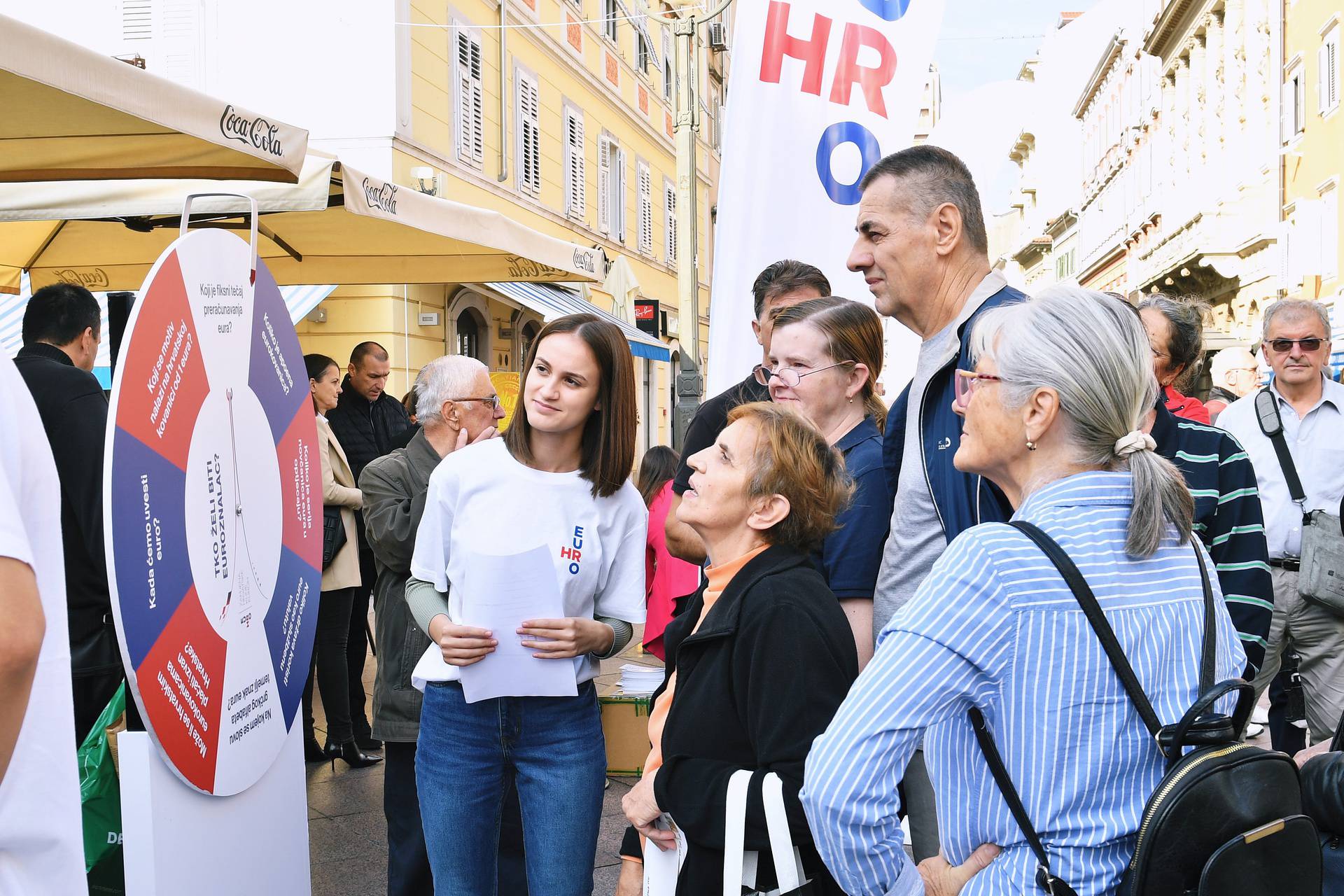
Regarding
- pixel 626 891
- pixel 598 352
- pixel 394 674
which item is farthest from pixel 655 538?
pixel 626 891

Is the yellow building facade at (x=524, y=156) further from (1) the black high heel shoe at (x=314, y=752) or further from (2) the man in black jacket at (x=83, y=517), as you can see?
(2) the man in black jacket at (x=83, y=517)

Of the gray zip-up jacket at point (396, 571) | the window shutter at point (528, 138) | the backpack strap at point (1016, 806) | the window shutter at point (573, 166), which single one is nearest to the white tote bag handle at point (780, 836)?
the backpack strap at point (1016, 806)

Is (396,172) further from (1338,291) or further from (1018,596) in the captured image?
(1338,291)

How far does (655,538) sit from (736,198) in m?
1.36

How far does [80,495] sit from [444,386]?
1.32 metres

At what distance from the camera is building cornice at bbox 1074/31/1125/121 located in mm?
50750

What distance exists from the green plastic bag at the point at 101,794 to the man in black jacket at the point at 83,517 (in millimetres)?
299

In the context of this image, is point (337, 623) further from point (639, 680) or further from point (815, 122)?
point (815, 122)

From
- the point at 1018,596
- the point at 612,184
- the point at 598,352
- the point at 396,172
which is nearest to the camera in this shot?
the point at 1018,596

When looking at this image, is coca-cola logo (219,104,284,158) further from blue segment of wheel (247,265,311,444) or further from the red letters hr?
the red letters hr

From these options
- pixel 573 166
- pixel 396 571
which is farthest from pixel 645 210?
pixel 396 571

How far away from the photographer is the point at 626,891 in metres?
2.50

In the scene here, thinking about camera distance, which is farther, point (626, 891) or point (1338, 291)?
point (1338, 291)

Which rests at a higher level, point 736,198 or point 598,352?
point 736,198
